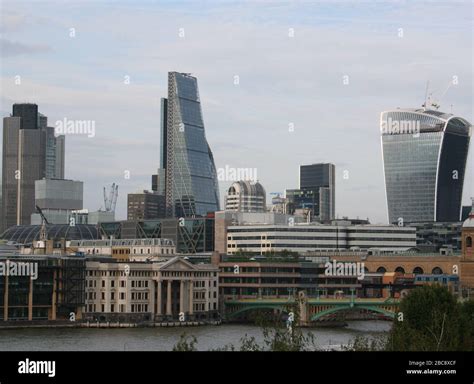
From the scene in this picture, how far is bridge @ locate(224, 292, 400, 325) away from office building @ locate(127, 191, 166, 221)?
271ft

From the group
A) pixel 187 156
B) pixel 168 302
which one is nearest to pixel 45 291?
pixel 168 302

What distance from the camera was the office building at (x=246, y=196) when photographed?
442ft

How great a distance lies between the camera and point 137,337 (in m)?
55.6

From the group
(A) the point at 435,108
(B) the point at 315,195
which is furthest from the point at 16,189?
(A) the point at 435,108

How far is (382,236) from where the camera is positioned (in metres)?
112

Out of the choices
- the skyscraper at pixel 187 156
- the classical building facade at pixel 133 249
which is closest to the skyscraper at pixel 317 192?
the skyscraper at pixel 187 156

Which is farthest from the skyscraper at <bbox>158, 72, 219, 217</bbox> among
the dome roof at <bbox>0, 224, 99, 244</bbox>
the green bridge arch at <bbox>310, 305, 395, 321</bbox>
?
the green bridge arch at <bbox>310, 305, 395, 321</bbox>

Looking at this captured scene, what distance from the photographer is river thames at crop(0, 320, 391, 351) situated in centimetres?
4716

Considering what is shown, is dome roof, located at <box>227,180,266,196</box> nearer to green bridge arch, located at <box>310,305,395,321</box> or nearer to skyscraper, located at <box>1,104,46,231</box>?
skyscraper, located at <box>1,104,46,231</box>

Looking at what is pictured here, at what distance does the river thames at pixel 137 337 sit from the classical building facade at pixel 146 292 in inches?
138

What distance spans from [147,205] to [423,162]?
3987cm

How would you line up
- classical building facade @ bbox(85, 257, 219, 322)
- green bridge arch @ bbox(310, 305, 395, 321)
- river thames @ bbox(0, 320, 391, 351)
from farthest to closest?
green bridge arch @ bbox(310, 305, 395, 321) → classical building facade @ bbox(85, 257, 219, 322) → river thames @ bbox(0, 320, 391, 351)
